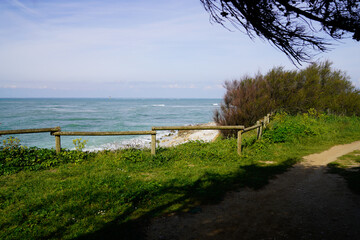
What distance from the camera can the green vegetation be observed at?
19.5ft

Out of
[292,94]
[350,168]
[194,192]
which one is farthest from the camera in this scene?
[292,94]

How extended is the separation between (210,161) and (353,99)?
18.3 meters

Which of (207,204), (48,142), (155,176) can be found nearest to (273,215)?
(207,204)

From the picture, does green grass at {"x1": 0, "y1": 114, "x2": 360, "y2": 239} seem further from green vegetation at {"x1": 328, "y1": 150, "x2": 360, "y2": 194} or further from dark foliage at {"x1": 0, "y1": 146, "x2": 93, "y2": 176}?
green vegetation at {"x1": 328, "y1": 150, "x2": 360, "y2": 194}

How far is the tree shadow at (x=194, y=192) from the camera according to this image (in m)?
4.00

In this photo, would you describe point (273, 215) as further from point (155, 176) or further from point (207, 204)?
point (155, 176)

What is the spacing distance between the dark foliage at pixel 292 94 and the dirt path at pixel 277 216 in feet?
33.1

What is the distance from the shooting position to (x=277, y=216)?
14.3 ft

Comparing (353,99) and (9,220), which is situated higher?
(353,99)

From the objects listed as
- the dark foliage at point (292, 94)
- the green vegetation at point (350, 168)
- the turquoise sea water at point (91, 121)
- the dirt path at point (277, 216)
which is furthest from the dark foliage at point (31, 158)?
the dark foliage at point (292, 94)

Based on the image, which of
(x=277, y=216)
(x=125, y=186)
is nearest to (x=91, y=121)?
(x=125, y=186)

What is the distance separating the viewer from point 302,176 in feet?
22.1

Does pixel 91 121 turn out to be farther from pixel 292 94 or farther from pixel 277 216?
pixel 277 216

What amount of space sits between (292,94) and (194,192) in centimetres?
1640
